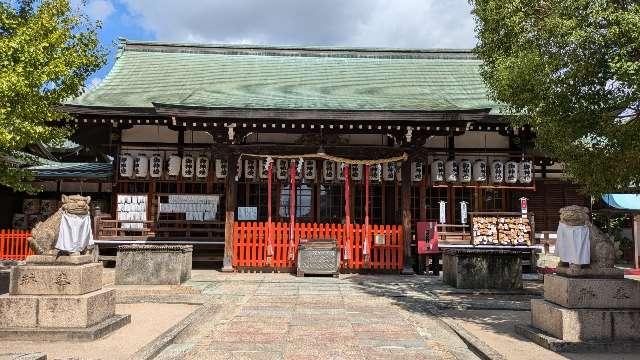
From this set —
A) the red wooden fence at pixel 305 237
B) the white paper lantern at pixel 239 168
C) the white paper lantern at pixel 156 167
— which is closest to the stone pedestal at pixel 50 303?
the red wooden fence at pixel 305 237

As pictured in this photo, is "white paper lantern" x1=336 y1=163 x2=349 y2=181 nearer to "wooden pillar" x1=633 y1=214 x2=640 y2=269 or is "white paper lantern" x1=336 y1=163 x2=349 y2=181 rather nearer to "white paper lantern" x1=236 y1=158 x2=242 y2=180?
"white paper lantern" x1=236 y1=158 x2=242 y2=180

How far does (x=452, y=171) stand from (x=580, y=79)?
26.7 feet

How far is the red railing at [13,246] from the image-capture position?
15.5m

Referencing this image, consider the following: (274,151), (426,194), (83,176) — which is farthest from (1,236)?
(426,194)

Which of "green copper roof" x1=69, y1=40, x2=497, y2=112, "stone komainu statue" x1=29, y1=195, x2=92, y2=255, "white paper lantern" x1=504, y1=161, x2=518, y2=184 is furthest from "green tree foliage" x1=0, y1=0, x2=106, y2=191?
"white paper lantern" x1=504, y1=161, x2=518, y2=184

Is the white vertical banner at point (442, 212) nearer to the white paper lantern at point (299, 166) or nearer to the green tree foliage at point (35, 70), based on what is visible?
the white paper lantern at point (299, 166)

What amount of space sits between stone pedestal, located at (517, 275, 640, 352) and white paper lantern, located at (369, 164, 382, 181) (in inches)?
330

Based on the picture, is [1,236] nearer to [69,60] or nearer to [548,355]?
[69,60]

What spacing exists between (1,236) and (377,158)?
40.3ft

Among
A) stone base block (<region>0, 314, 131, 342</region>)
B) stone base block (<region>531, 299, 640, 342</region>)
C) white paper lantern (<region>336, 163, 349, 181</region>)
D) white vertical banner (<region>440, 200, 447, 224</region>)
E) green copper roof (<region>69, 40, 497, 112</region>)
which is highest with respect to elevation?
green copper roof (<region>69, 40, 497, 112</region>)

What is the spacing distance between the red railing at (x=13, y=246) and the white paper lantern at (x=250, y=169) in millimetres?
7547

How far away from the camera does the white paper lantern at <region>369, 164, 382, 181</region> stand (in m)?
14.4

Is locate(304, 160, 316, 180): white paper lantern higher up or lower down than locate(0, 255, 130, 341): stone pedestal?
higher up

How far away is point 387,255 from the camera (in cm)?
1359
